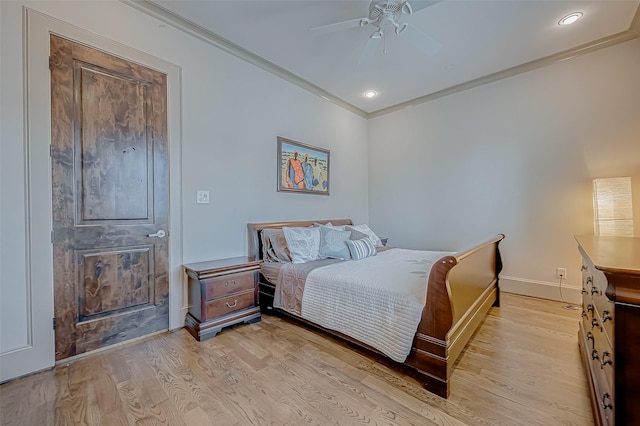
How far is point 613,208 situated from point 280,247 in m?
3.40

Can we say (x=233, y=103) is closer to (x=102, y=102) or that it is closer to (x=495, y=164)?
(x=102, y=102)

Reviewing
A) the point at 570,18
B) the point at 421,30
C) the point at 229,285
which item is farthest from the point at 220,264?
the point at 570,18

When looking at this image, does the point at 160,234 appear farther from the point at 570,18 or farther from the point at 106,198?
the point at 570,18

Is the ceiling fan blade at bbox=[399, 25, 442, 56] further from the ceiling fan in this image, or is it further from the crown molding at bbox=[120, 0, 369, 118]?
the crown molding at bbox=[120, 0, 369, 118]

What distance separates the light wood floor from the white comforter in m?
0.23

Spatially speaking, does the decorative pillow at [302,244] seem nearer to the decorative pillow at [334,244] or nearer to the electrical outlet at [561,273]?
the decorative pillow at [334,244]

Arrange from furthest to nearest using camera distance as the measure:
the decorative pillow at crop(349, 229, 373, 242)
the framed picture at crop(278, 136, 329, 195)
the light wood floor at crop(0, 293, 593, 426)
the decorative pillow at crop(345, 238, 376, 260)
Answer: the framed picture at crop(278, 136, 329, 195), the decorative pillow at crop(349, 229, 373, 242), the decorative pillow at crop(345, 238, 376, 260), the light wood floor at crop(0, 293, 593, 426)

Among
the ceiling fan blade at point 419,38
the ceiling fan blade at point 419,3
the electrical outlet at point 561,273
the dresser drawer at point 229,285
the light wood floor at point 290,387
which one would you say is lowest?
the light wood floor at point 290,387

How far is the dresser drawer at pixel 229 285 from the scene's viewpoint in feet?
7.84

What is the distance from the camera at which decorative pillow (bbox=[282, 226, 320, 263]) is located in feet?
9.45

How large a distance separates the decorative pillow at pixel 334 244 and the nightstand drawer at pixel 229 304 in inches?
36.1

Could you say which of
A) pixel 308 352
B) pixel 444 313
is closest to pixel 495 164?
pixel 444 313

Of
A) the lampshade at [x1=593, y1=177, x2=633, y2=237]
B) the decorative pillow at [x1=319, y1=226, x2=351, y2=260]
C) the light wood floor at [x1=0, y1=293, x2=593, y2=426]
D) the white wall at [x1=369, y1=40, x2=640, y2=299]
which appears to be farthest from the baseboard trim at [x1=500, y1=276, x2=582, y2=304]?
the decorative pillow at [x1=319, y1=226, x2=351, y2=260]

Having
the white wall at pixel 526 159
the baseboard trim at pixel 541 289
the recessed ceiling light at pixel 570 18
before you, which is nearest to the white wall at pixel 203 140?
the white wall at pixel 526 159
